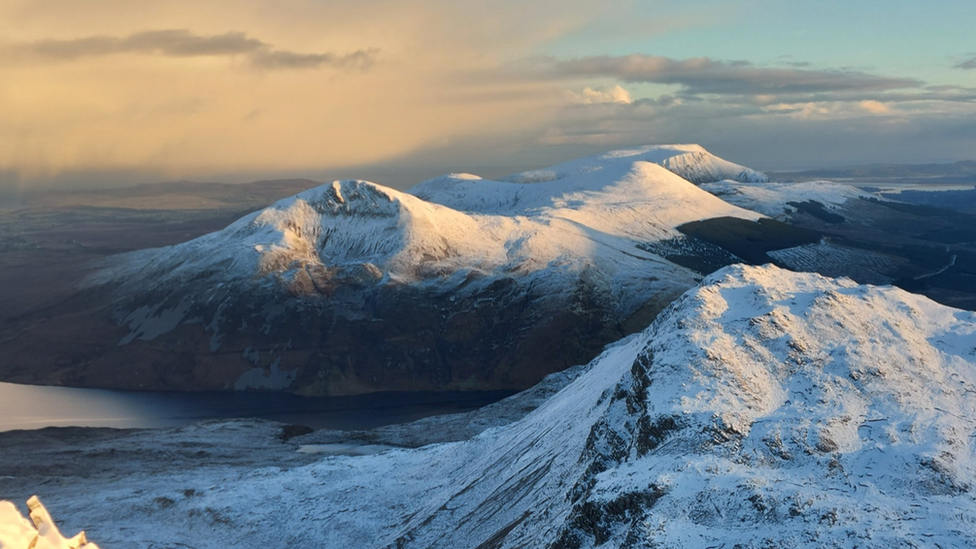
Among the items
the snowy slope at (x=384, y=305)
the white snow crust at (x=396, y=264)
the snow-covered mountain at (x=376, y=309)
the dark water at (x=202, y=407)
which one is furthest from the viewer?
the white snow crust at (x=396, y=264)

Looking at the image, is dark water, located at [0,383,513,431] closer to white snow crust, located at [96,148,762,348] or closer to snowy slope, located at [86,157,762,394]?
snowy slope, located at [86,157,762,394]

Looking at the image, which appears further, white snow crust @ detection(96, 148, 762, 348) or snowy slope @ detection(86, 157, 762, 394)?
white snow crust @ detection(96, 148, 762, 348)

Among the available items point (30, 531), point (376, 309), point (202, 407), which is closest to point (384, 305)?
point (376, 309)

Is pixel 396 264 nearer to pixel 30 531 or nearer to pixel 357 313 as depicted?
pixel 357 313

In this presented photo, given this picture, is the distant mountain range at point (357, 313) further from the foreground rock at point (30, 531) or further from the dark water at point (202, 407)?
the foreground rock at point (30, 531)

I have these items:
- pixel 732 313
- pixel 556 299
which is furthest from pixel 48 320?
pixel 732 313

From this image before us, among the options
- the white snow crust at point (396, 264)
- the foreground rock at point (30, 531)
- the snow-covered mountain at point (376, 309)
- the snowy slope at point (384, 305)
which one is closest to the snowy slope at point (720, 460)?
the foreground rock at point (30, 531)

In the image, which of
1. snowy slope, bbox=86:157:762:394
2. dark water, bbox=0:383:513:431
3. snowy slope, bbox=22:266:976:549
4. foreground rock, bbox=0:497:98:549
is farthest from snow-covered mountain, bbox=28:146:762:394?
foreground rock, bbox=0:497:98:549
